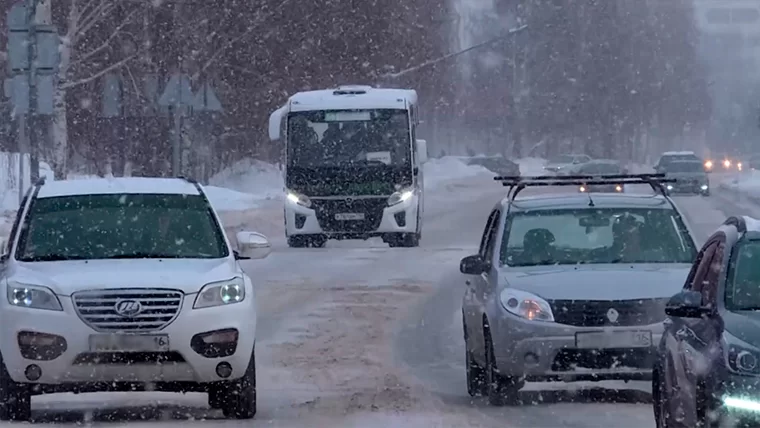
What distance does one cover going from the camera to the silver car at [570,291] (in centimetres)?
1055

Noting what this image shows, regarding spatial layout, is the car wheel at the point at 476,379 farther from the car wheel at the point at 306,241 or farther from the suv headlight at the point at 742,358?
the car wheel at the point at 306,241

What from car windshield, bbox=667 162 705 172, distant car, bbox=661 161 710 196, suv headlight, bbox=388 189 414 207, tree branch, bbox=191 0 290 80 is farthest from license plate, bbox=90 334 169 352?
car windshield, bbox=667 162 705 172

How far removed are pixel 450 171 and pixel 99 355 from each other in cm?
7180

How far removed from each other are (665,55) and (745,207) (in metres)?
66.7

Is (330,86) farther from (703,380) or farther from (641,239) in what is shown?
(703,380)

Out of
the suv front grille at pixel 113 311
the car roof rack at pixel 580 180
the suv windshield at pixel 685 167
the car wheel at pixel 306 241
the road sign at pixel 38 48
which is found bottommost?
the suv windshield at pixel 685 167

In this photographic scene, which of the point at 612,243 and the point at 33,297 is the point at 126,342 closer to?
the point at 33,297

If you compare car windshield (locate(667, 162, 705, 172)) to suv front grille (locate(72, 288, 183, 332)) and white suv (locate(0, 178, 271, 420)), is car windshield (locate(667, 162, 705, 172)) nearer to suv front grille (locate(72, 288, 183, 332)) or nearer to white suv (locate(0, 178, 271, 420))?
white suv (locate(0, 178, 271, 420))

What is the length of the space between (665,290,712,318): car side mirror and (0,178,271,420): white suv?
323 centimetres

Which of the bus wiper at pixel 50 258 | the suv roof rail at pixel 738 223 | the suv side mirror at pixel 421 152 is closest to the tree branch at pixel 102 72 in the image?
the suv side mirror at pixel 421 152

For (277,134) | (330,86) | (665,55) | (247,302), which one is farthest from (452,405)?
(665,55)

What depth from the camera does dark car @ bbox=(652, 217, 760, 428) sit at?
23.6ft

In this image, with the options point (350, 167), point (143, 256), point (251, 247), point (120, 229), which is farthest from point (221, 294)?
point (350, 167)

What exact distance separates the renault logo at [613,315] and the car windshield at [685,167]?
48.5m
